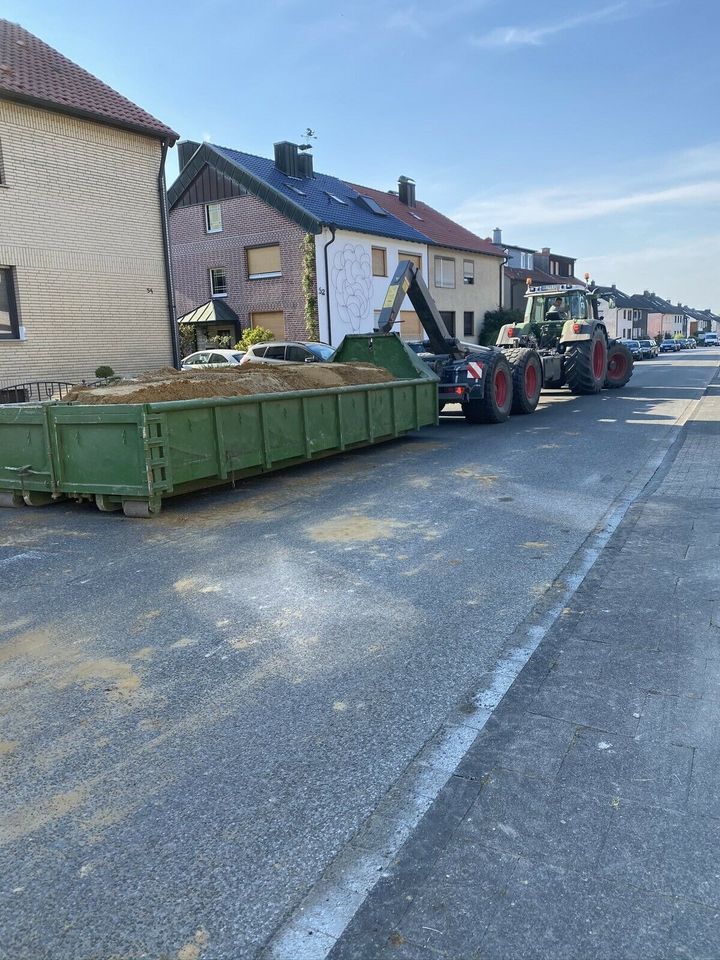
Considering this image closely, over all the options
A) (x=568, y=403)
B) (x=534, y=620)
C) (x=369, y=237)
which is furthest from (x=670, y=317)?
(x=534, y=620)

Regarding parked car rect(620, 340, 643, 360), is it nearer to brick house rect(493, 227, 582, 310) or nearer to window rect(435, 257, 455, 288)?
brick house rect(493, 227, 582, 310)

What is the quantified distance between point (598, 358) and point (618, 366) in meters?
1.89

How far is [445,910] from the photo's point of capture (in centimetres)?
235

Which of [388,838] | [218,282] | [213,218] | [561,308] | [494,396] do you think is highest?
[213,218]

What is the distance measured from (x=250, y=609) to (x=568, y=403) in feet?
50.0

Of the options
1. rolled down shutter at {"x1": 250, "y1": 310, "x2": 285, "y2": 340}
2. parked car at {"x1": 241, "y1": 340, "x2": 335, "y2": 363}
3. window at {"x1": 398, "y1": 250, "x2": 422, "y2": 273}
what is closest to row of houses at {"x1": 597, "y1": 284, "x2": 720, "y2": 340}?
window at {"x1": 398, "y1": 250, "x2": 422, "y2": 273}

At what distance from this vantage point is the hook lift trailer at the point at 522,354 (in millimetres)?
14641

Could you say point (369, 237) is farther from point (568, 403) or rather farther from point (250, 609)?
point (250, 609)

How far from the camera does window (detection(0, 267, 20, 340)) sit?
15.2 meters

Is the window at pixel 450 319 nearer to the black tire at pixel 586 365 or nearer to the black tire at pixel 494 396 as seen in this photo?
the black tire at pixel 586 365

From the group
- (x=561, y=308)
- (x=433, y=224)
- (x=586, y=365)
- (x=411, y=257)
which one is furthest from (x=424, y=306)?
(x=433, y=224)

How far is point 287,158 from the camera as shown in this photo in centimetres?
2991

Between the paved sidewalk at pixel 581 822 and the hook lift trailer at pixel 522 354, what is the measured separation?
1040 centimetres

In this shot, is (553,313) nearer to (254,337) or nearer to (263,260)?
(254,337)
